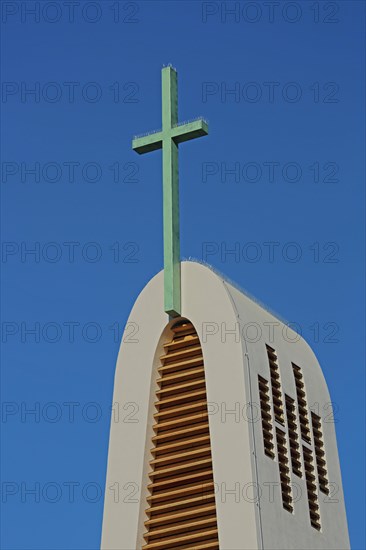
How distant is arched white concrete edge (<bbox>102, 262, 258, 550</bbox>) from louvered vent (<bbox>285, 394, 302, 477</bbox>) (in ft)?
11.6

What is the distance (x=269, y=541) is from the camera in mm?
51219

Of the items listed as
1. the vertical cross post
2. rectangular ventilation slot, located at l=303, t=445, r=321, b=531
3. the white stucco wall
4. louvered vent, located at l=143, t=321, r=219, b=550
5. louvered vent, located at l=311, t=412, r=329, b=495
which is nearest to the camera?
the white stucco wall

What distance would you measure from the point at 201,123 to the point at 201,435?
11.1m

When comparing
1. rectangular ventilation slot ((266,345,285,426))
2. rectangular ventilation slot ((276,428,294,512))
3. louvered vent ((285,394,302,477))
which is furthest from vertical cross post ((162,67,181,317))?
rectangular ventilation slot ((276,428,294,512))

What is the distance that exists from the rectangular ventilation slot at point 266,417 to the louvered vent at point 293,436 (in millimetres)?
1689

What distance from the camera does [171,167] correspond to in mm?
57406

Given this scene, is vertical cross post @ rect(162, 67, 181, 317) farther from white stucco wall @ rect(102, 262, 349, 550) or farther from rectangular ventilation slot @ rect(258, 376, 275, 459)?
rectangular ventilation slot @ rect(258, 376, 275, 459)

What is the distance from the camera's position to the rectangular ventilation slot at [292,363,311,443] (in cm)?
5734

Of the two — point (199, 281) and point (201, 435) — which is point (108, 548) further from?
point (199, 281)

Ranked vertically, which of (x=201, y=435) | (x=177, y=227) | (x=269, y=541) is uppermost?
(x=177, y=227)

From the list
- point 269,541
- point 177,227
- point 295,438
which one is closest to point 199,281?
point 177,227

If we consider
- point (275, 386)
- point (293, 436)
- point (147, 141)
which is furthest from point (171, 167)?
point (293, 436)

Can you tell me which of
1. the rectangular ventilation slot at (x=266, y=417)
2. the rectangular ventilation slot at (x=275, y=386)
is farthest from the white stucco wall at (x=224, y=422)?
the rectangular ventilation slot at (x=266, y=417)

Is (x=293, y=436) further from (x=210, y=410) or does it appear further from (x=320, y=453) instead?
(x=210, y=410)
